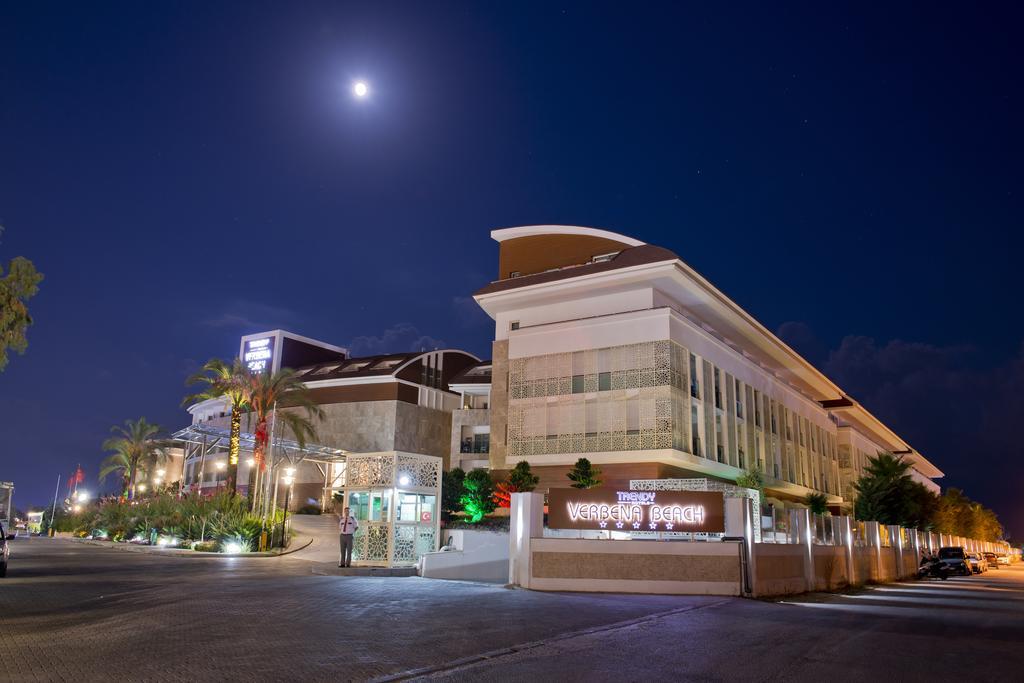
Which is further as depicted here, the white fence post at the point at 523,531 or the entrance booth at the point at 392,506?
the entrance booth at the point at 392,506

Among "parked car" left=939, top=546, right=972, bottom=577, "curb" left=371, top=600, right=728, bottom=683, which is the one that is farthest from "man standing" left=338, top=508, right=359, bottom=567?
"parked car" left=939, top=546, right=972, bottom=577

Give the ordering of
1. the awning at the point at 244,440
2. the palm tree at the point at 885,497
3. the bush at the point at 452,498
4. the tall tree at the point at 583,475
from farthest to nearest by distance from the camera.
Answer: the palm tree at the point at 885,497
the awning at the point at 244,440
the bush at the point at 452,498
the tall tree at the point at 583,475

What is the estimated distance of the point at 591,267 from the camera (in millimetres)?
42344

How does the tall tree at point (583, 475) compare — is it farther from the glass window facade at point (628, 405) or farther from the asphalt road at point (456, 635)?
the asphalt road at point (456, 635)

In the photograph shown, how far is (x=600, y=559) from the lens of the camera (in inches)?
698

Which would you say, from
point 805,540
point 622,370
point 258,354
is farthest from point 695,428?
point 258,354

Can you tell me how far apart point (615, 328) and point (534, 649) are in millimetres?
30887

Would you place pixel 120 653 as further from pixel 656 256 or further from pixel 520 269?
pixel 520 269

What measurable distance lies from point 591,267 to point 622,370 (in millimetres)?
6884

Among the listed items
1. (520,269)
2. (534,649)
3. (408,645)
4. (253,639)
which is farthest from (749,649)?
(520,269)

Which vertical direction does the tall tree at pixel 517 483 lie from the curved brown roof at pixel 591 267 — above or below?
below

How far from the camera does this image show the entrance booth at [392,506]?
2389cm

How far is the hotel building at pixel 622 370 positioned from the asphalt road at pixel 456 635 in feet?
67.7

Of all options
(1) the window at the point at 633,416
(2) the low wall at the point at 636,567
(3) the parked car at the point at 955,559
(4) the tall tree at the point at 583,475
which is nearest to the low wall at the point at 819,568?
(2) the low wall at the point at 636,567
